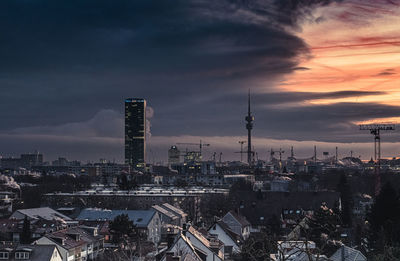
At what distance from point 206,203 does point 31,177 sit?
308 ft

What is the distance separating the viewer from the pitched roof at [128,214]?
6975 cm

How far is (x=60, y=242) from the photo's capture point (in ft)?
163

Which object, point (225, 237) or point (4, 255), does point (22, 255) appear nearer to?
point (4, 255)

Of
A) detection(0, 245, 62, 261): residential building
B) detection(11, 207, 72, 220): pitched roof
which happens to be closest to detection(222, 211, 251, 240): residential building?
detection(0, 245, 62, 261): residential building

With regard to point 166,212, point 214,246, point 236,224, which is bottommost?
point 166,212

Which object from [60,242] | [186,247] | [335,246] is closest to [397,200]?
[335,246]

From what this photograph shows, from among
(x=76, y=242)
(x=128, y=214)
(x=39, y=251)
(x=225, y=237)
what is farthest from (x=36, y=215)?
(x=225, y=237)

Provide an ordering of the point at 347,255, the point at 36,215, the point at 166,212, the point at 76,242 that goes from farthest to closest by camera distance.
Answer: the point at 166,212 < the point at 36,215 < the point at 76,242 < the point at 347,255

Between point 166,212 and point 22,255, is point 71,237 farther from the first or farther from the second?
point 166,212

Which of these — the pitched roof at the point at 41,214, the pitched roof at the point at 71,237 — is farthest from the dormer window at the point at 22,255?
the pitched roof at the point at 41,214

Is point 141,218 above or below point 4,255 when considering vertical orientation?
below

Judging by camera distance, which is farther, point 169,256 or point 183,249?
point 183,249

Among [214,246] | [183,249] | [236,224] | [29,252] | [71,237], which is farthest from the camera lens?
[236,224]

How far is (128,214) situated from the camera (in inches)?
2837
